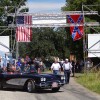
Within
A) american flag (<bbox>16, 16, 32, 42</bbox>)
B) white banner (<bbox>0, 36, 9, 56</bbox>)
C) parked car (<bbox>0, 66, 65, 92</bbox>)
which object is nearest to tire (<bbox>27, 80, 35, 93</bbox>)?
parked car (<bbox>0, 66, 65, 92</bbox>)

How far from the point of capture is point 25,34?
111 ft

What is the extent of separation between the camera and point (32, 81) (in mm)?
19312

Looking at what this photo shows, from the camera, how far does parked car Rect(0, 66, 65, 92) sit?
62.9ft

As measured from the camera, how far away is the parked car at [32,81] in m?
19.2

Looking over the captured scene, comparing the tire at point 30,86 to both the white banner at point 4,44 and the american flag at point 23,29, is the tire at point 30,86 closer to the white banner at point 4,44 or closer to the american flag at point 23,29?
the american flag at point 23,29

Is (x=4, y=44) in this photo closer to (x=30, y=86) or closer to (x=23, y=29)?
(x=23, y=29)

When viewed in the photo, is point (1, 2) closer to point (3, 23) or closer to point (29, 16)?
point (3, 23)

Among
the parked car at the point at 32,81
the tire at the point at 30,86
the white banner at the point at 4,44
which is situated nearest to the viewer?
the parked car at the point at 32,81

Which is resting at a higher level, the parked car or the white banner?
the white banner

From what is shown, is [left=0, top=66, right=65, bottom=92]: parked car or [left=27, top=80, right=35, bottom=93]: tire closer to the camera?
[left=0, top=66, right=65, bottom=92]: parked car

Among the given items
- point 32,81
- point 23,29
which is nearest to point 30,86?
point 32,81

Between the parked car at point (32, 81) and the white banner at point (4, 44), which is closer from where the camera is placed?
the parked car at point (32, 81)

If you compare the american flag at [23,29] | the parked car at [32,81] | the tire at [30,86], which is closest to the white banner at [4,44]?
the american flag at [23,29]

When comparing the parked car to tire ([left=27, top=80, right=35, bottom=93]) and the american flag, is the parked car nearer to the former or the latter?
tire ([left=27, top=80, right=35, bottom=93])
